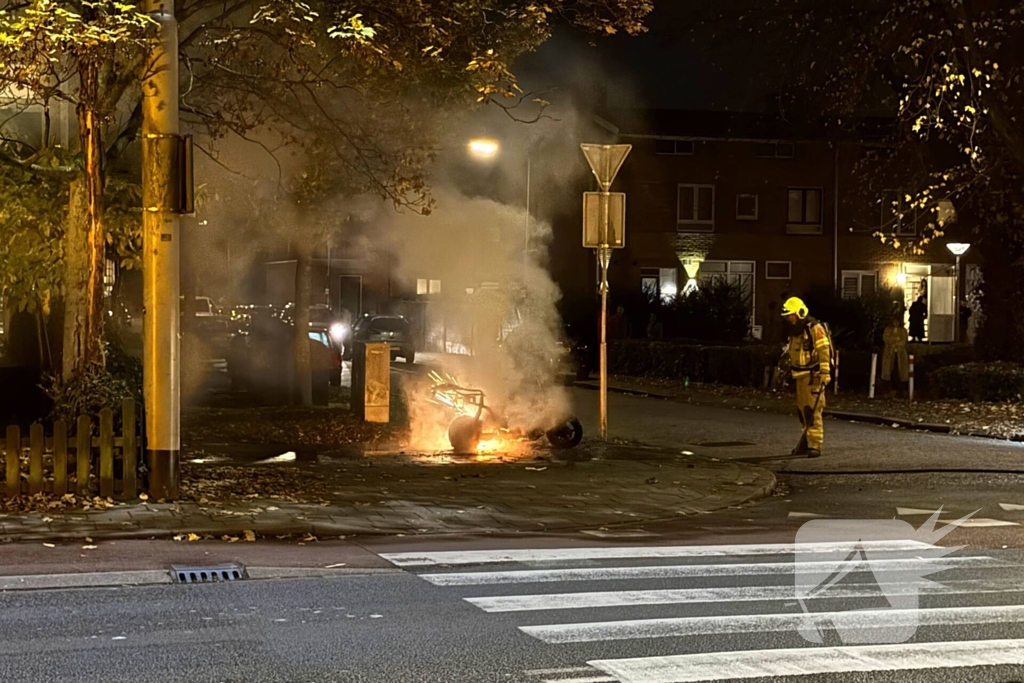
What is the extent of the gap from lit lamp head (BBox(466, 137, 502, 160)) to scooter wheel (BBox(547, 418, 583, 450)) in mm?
5158

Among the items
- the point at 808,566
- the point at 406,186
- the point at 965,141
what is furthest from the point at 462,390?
the point at 965,141

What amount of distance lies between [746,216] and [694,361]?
61.9 ft

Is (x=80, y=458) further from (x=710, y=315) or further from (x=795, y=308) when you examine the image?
(x=710, y=315)

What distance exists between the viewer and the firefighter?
1538 cm

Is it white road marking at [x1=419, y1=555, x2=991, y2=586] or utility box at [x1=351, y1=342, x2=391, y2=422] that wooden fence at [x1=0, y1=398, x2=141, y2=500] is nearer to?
white road marking at [x1=419, y1=555, x2=991, y2=586]

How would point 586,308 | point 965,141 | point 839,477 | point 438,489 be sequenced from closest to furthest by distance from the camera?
point 438,489 → point 839,477 → point 965,141 → point 586,308

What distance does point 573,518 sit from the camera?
1076cm

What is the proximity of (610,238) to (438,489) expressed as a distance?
4.61 meters

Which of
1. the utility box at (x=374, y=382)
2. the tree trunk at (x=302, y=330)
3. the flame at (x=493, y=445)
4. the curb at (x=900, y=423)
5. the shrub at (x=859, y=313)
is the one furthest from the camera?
the shrub at (x=859, y=313)

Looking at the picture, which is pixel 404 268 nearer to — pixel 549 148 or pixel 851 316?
pixel 549 148

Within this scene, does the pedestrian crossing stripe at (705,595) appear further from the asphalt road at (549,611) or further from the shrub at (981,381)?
the shrub at (981,381)

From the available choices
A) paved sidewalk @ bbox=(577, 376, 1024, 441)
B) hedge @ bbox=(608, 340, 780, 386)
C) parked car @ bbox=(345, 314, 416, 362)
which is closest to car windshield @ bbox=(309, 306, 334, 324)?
parked car @ bbox=(345, 314, 416, 362)

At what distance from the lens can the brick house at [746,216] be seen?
45.2 m

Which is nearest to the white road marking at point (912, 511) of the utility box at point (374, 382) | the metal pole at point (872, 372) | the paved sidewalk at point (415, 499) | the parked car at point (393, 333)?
the paved sidewalk at point (415, 499)
